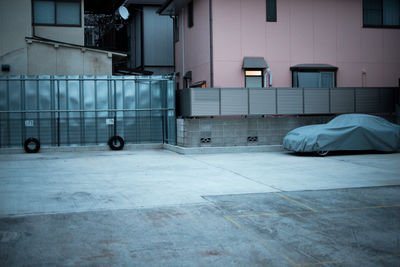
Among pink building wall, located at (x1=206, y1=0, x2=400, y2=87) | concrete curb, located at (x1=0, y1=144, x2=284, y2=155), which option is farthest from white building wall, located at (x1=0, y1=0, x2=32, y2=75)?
pink building wall, located at (x1=206, y1=0, x2=400, y2=87)

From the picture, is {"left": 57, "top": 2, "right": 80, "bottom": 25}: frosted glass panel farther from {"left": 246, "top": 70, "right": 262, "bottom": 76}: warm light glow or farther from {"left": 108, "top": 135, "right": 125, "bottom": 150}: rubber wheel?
{"left": 246, "top": 70, "right": 262, "bottom": 76}: warm light glow

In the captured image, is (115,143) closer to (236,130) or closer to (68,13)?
(236,130)

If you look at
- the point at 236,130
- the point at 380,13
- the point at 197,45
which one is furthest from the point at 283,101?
the point at 380,13

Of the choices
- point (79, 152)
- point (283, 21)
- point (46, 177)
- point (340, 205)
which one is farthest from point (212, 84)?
point (340, 205)

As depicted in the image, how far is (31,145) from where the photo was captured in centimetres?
1789

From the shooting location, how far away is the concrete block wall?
16.9 meters

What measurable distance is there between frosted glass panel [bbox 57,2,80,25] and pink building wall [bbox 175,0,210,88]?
216 inches

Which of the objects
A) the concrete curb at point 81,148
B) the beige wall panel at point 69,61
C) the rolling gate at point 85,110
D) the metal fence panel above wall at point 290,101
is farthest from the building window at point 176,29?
the metal fence panel above wall at point 290,101

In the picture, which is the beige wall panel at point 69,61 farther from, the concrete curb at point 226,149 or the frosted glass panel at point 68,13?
the concrete curb at point 226,149

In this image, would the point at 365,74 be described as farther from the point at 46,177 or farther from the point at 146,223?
the point at 146,223

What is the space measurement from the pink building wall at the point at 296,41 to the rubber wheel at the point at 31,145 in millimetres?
7932

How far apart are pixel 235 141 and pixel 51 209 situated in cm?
1066

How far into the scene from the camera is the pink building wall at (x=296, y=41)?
19.8 metres

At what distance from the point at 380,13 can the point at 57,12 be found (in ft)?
53.7
